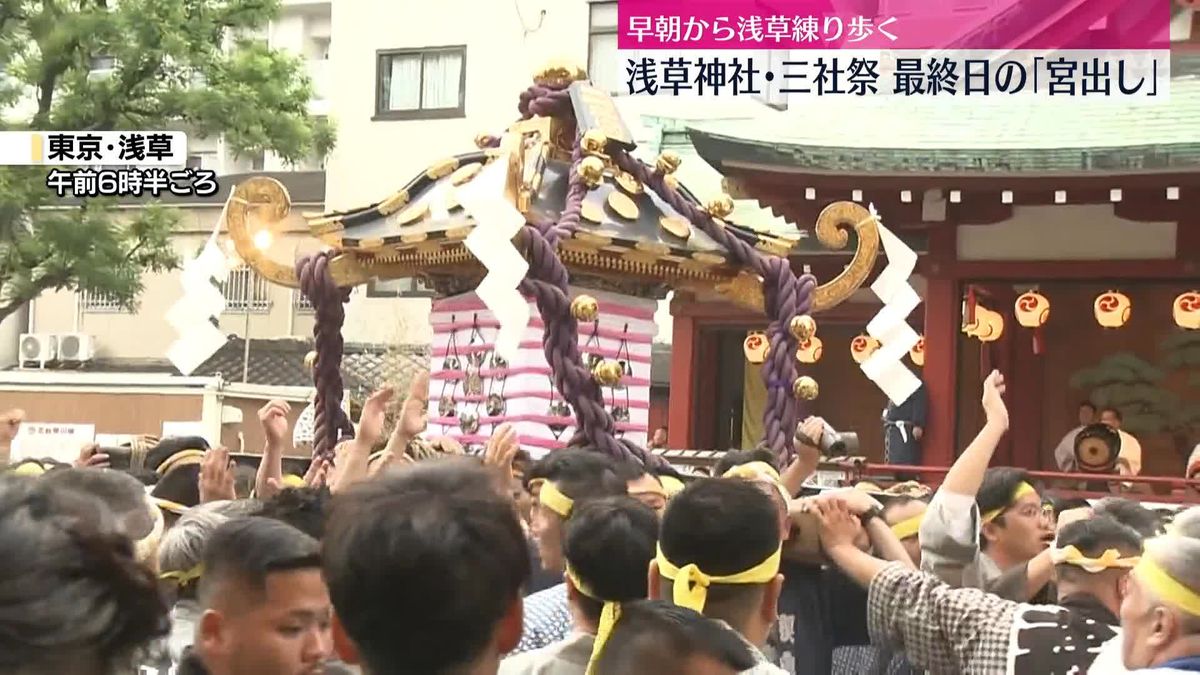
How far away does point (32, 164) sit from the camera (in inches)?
451

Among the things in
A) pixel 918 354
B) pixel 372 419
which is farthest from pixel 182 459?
pixel 918 354

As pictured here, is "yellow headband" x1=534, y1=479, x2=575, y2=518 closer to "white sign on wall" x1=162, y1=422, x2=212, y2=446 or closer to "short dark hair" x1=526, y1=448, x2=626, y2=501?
"short dark hair" x1=526, y1=448, x2=626, y2=501

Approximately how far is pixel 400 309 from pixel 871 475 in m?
10.7

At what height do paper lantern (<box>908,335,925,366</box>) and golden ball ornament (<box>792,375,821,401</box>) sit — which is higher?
paper lantern (<box>908,335,925,366</box>)

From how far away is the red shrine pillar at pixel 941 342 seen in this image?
34.5 ft

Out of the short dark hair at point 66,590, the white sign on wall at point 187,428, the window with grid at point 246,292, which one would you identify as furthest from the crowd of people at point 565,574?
the window with grid at point 246,292

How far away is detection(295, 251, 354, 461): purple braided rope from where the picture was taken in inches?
280

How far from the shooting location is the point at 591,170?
20.4 feet

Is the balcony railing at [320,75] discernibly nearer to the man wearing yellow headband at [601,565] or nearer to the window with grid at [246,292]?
the window with grid at [246,292]

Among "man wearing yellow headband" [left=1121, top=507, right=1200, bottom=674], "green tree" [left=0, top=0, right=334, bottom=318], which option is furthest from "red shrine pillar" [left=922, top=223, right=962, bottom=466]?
"man wearing yellow headband" [left=1121, top=507, right=1200, bottom=674]

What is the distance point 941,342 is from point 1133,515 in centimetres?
713

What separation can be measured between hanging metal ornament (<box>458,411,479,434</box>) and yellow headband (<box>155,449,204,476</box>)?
1.92m

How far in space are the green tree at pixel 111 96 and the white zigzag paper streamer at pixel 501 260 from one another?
694 centimetres

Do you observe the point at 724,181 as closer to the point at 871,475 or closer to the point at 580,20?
the point at 871,475
